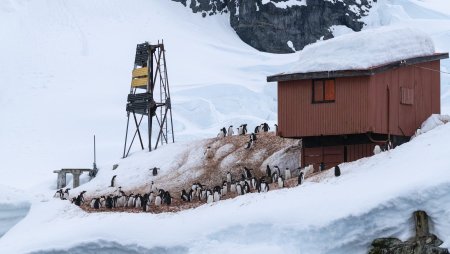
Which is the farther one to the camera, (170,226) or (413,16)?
(413,16)

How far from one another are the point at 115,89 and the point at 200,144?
33210 millimetres

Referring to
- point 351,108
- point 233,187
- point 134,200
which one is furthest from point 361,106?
point 134,200

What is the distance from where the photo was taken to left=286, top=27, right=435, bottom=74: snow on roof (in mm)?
34094

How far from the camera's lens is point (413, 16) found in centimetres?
9125

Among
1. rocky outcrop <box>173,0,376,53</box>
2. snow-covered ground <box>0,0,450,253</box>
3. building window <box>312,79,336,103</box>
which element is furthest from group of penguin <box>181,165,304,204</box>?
rocky outcrop <box>173,0,376,53</box>

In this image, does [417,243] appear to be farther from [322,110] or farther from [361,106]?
[322,110]

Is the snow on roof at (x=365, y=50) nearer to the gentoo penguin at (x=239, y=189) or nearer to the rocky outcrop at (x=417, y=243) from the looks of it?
the gentoo penguin at (x=239, y=189)

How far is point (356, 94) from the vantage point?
3334cm

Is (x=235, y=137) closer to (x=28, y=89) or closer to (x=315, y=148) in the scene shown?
(x=315, y=148)

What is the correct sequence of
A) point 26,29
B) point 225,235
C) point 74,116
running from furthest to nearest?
point 26,29
point 74,116
point 225,235

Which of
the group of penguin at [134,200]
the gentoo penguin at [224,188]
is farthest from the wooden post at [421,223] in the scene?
the group of penguin at [134,200]

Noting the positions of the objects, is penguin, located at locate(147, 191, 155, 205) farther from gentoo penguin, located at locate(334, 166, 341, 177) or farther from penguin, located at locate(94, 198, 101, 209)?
gentoo penguin, located at locate(334, 166, 341, 177)

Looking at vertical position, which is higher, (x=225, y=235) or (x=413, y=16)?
(x=413, y=16)

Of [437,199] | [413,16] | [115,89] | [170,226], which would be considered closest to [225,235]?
[170,226]
